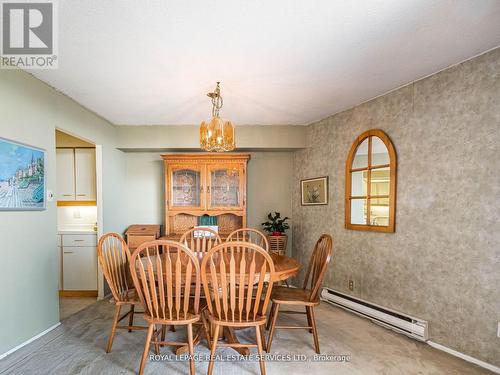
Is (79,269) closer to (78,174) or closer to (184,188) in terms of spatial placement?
(78,174)

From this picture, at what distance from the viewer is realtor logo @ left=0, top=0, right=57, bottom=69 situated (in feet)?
4.96

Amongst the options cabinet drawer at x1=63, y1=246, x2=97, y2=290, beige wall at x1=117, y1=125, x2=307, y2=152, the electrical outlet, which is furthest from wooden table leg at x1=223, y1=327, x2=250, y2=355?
beige wall at x1=117, y1=125, x2=307, y2=152

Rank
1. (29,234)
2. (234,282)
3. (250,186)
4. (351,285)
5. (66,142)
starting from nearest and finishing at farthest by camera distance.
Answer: (234,282)
(29,234)
(351,285)
(66,142)
(250,186)

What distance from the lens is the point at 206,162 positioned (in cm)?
375


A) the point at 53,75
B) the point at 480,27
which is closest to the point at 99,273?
the point at 53,75

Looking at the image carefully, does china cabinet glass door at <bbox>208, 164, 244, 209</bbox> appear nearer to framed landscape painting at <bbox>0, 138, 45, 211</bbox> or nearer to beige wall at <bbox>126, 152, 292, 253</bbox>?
beige wall at <bbox>126, 152, 292, 253</bbox>

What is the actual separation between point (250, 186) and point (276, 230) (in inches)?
32.4

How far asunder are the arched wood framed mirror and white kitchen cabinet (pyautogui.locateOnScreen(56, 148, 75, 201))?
361cm

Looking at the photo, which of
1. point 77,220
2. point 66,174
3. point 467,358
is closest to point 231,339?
point 467,358

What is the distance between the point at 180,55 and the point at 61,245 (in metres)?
2.96

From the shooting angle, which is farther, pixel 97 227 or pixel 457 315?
pixel 97 227

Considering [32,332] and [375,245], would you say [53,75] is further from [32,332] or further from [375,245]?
[375,245]

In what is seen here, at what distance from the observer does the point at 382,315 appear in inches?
101

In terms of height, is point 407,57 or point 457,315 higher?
point 407,57
